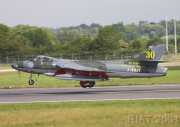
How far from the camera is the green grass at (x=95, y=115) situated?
19.0m

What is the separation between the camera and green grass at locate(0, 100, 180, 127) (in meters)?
19.0

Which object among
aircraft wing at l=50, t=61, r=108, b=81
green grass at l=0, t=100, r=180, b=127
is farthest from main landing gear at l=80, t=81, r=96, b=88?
green grass at l=0, t=100, r=180, b=127

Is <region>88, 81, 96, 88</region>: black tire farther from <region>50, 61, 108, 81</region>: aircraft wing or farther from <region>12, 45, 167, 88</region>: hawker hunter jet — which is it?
<region>50, 61, 108, 81</region>: aircraft wing

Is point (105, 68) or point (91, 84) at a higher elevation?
point (105, 68)

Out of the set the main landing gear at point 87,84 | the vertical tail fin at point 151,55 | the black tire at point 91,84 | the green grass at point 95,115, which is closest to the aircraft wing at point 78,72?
the black tire at point 91,84

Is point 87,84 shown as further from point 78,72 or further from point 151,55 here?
point 151,55

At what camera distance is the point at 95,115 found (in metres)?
21.0

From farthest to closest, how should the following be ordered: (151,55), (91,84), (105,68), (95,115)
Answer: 1. (91,84)
2. (151,55)
3. (105,68)
4. (95,115)

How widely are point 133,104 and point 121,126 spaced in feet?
23.7

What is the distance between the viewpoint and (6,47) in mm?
106875

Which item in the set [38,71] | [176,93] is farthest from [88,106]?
[38,71]

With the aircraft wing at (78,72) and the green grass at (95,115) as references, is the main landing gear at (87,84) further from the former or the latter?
the green grass at (95,115)

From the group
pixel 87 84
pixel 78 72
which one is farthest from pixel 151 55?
pixel 78 72

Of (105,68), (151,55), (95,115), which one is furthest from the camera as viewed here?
(151,55)
